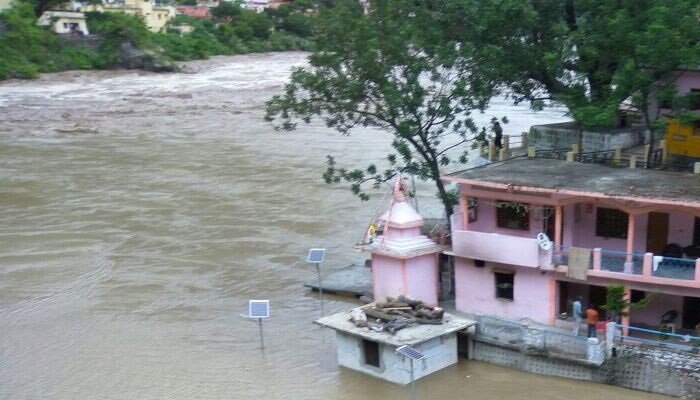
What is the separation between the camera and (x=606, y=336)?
15.8 m

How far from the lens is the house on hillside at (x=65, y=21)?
74.1m

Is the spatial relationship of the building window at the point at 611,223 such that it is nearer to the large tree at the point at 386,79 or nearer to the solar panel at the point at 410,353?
the large tree at the point at 386,79

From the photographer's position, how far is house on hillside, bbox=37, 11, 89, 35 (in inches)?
2918

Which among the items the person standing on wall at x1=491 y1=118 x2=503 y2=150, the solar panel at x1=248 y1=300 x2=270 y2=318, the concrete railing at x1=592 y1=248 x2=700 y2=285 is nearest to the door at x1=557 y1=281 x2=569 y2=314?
the concrete railing at x1=592 y1=248 x2=700 y2=285

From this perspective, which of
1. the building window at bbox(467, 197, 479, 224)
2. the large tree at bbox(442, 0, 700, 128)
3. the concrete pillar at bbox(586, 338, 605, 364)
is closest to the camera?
the concrete pillar at bbox(586, 338, 605, 364)

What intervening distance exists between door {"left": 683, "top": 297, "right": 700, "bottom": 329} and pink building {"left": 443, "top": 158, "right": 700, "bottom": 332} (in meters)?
0.02

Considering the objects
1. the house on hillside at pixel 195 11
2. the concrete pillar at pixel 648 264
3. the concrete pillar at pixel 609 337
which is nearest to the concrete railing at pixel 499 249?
the concrete pillar at pixel 609 337

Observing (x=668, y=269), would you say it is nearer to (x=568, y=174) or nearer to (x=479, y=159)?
(x=568, y=174)

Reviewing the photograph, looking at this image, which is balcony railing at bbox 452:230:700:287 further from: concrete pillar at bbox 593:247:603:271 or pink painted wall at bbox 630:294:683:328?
pink painted wall at bbox 630:294:683:328

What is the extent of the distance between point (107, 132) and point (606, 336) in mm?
38898

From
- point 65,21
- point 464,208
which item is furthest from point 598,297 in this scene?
point 65,21

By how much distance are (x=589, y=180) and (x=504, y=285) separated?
2.84 meters

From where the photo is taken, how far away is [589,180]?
1706 centimetres

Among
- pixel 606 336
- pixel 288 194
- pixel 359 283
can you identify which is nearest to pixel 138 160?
pixel 288 194
